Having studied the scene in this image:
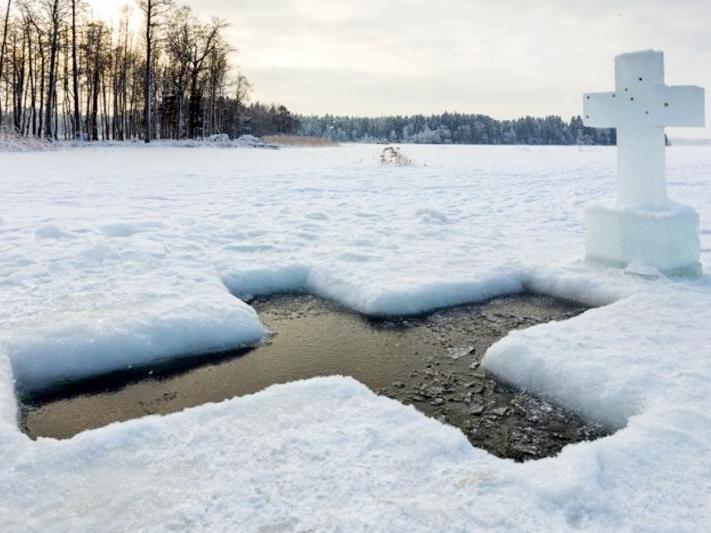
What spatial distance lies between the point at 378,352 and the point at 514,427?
104 cm

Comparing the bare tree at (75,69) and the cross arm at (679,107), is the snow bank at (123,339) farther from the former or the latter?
the bare tree at (75,69)

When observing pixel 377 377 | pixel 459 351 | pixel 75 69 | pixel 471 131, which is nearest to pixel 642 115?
pixel 459 351

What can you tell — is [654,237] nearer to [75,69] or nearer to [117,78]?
[75,69]

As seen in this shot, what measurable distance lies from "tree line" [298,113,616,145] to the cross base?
89.0 meters

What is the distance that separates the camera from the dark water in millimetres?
2402

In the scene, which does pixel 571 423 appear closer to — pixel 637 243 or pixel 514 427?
pixel 514 427

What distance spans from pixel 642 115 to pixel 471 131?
95490mm

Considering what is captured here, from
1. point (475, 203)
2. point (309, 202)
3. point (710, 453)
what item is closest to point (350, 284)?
point (710, 453)

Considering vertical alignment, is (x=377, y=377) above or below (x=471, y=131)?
below

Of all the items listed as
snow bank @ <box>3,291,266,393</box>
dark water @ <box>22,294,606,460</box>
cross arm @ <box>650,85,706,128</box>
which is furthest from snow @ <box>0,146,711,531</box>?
cross arm @ <box>650,85,706,128</box>

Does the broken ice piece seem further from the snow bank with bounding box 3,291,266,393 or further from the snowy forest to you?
the snowy forest

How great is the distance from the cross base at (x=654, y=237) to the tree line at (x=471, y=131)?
88970 millimetres

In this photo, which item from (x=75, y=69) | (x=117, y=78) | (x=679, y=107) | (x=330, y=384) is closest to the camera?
(x=330, y=384)

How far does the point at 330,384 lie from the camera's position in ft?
8.30
